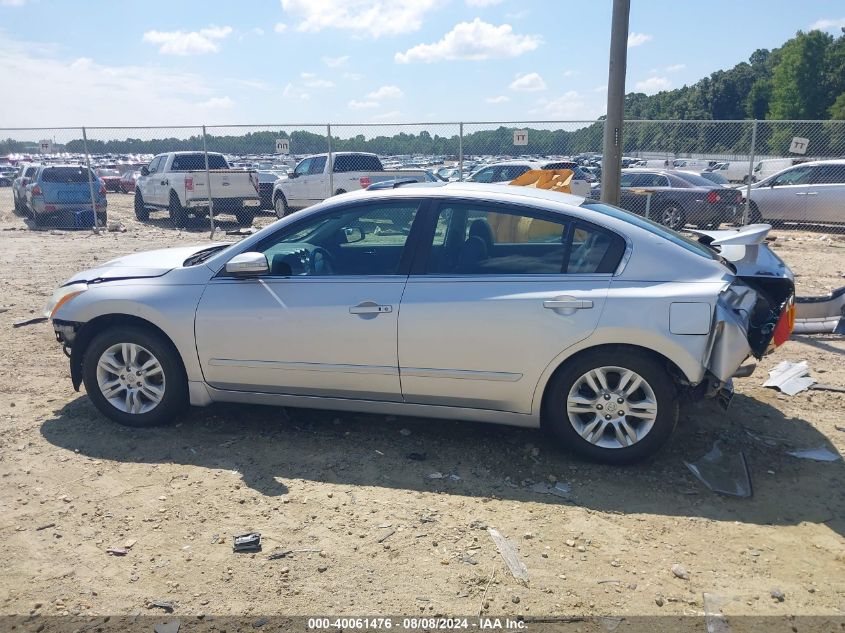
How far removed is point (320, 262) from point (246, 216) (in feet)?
51.3

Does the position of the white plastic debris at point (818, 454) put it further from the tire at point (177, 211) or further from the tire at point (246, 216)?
the tire at point (177, 211)

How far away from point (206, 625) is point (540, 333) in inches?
90.9

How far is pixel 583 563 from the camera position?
3.34 metres

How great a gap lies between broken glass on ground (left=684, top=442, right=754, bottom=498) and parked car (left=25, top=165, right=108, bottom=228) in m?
17.0

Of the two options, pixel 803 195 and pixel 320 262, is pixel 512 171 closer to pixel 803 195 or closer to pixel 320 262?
pixel 803 195

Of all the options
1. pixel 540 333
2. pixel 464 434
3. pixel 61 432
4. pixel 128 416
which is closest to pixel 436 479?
pixel 464 434

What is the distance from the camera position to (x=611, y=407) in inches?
164

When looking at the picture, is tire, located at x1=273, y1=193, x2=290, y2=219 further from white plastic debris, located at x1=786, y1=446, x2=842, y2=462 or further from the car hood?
white plastic debris, located at x1=786, y1=446, x2=842, y2=462

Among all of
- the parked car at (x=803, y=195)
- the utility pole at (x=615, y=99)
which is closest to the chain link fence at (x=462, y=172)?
the parked car at (x=803, y=195)

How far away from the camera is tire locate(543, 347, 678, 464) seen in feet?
13.4

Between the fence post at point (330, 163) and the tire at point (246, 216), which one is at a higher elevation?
the fence post at point (330, 163)

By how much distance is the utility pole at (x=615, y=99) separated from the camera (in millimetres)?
7045

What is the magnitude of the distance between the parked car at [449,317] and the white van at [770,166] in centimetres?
2111


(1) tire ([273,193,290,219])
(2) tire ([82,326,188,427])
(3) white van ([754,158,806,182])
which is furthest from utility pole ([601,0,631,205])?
(3) white van ([754,158,806,182])
